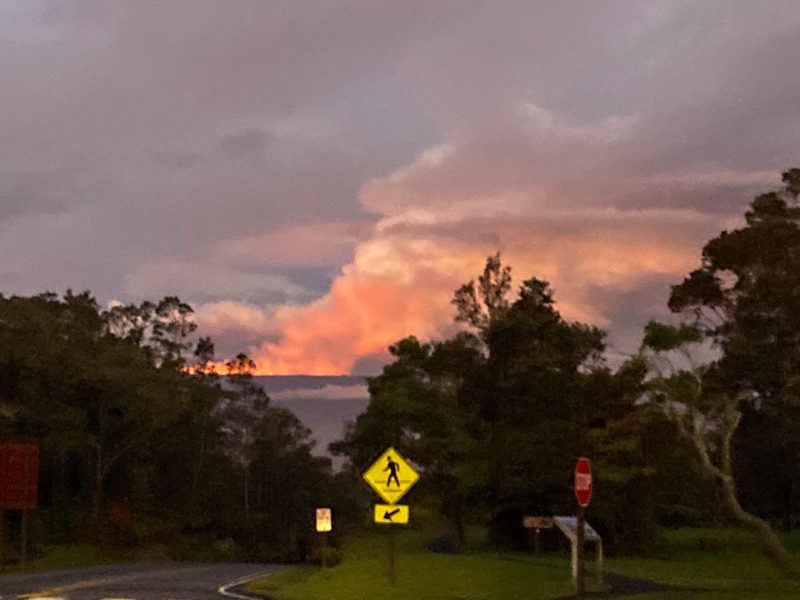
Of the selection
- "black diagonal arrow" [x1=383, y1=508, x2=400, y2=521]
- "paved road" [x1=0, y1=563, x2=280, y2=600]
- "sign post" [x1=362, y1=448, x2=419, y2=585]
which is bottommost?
"paved road" [x1=0, y1=563, x2=280, y2=600]

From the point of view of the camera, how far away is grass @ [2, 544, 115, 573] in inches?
2301

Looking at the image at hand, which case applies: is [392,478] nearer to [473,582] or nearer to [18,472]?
[473,582]

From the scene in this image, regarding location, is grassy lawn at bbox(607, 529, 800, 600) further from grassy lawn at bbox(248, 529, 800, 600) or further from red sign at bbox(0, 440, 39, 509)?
red sign at bbox(0, 440, 39, 509)

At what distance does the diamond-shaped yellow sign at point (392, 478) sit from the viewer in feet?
87.6

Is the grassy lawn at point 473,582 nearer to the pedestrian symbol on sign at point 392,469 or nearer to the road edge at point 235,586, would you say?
the road edge at point 235,586

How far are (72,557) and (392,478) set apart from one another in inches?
1653

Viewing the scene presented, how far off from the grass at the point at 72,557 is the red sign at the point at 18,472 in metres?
3.05

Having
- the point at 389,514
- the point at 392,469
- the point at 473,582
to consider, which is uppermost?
the point at 392,469

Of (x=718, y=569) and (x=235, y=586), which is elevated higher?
(x=235, y=586)

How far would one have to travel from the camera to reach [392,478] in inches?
1054

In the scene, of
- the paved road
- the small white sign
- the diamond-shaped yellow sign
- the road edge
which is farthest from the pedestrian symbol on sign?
the paved road

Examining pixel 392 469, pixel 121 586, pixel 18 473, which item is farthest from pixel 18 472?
pixel 392 469

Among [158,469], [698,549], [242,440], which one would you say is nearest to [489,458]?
[698,549]

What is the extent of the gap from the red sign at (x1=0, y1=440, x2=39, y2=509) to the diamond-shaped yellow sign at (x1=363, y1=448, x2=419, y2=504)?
109 ft
